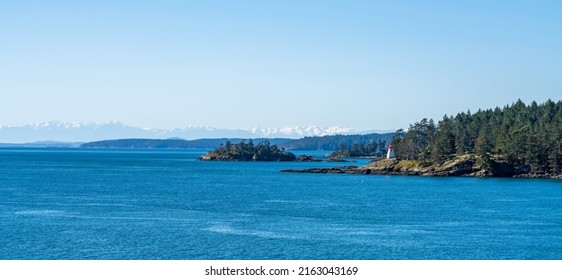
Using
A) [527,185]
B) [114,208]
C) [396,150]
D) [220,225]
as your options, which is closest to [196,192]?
[114,208]

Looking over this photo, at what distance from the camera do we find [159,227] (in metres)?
66.2

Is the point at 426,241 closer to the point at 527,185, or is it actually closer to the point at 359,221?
the point at 359,221

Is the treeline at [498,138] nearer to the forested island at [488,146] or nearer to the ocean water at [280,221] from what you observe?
the forested island at [488,146]

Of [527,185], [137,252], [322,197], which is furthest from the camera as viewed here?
[527,185]

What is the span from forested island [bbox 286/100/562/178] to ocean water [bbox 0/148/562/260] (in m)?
17.7

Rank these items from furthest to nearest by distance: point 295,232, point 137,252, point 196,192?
point 196,192 < point 295,232 < point 137,252

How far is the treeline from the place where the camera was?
134875 millimetres

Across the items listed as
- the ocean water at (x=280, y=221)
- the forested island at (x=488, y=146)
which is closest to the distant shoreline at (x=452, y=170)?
the forested island at (x=488, y=146)

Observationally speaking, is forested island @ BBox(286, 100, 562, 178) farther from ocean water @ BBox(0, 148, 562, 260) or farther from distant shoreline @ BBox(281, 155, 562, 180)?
ocean water @ BBox(0, 148, 562, 260)

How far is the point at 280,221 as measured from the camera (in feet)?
235

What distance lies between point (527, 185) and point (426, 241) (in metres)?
62.4

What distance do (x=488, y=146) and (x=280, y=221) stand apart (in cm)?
8584

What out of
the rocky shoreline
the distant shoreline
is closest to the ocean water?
the distant shoreline

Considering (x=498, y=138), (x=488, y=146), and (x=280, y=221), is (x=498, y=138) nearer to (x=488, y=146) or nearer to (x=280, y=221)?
(x=488, y=146)
